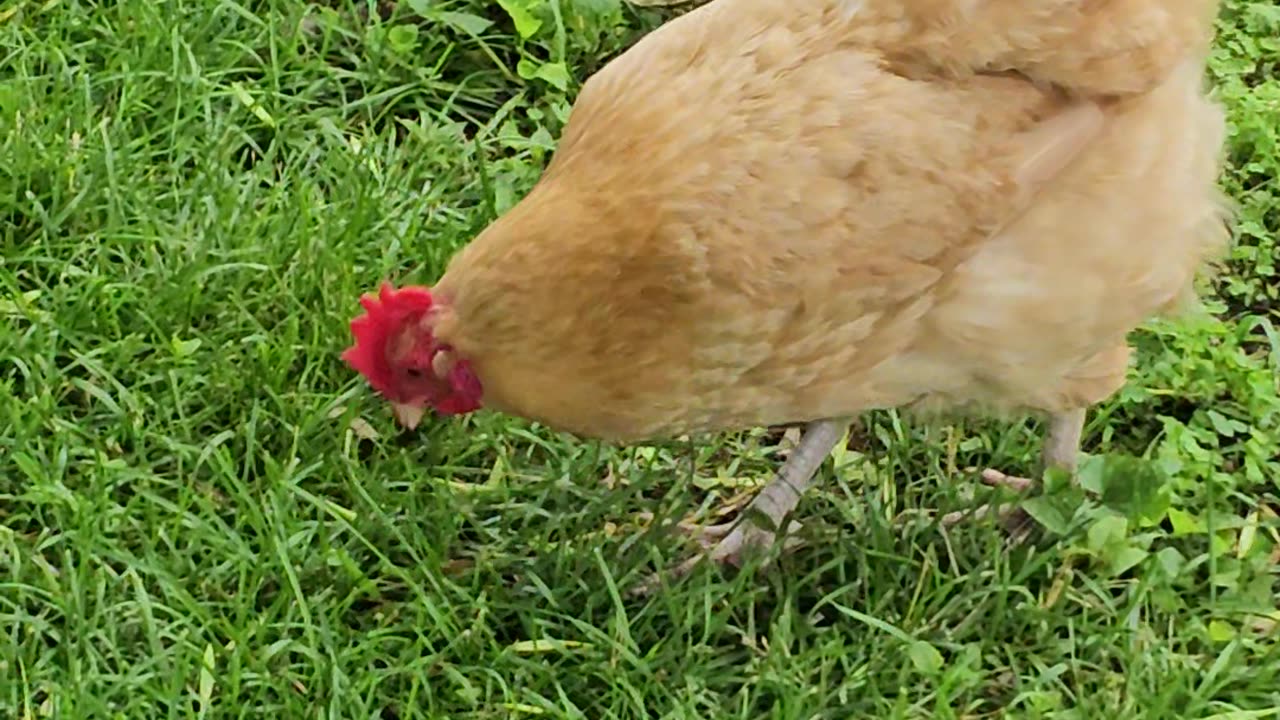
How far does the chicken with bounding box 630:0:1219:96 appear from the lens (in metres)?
2.41

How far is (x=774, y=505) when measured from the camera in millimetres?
2951

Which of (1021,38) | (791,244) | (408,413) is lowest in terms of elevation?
(408,413)

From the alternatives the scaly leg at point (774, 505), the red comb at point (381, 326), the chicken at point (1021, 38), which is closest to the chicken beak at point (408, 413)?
the red comb at point (381, 326)

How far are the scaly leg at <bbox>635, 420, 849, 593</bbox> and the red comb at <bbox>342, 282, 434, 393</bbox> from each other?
64 cm

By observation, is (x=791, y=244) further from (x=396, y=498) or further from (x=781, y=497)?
(x=396, y=498)

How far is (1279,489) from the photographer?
3.09m

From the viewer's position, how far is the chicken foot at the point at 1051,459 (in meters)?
2.93

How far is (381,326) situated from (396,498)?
437 millimetres

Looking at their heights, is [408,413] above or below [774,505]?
above

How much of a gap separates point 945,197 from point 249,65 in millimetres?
1741

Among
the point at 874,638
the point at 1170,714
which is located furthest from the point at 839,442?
the point at 1170,714

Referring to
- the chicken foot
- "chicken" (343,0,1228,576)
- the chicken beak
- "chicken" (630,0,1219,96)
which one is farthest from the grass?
"chicken" (630,0,1219,96)

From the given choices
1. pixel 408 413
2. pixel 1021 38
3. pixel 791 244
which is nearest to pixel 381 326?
pixel 408 413

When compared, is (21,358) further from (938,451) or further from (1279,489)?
(1279,489)
